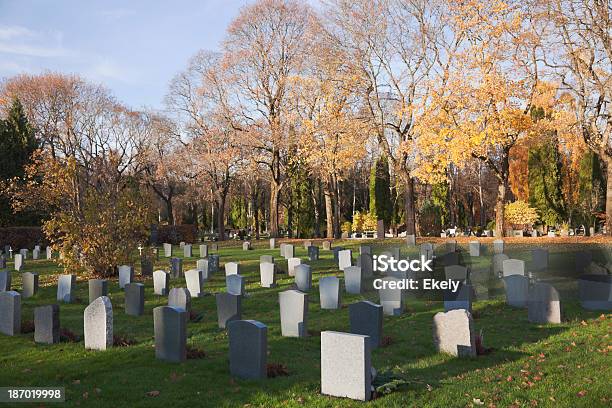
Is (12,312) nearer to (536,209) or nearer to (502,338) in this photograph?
(502,338)

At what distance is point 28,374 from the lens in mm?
8336

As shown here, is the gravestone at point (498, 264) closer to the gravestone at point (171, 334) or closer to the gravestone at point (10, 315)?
the gravestone at point (171, 334)

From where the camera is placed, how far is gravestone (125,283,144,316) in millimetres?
13164

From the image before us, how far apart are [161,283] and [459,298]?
8054 millimetres

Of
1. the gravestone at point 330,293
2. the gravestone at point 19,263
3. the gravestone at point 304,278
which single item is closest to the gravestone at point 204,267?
the gravestone at point 304,278

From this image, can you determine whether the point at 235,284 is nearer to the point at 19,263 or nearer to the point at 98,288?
the point at 98,288

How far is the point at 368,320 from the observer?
9.98 meters

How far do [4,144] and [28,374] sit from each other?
4071cm

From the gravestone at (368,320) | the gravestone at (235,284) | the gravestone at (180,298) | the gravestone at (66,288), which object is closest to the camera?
the gravestone at (368,320)

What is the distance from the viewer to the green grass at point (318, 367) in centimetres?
698

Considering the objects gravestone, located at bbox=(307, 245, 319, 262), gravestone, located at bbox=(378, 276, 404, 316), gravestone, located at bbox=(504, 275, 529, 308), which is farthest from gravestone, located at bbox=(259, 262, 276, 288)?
gravestone, located at bbox=(307, 245, 319, 262)

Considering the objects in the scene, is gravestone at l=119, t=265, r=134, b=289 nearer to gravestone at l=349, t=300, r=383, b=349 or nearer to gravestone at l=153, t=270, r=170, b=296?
gravestone at l=153, t=270, r=170, b=296

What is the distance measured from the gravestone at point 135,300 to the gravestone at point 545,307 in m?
8.38

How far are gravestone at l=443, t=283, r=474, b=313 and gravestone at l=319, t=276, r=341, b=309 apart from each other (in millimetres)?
2441
